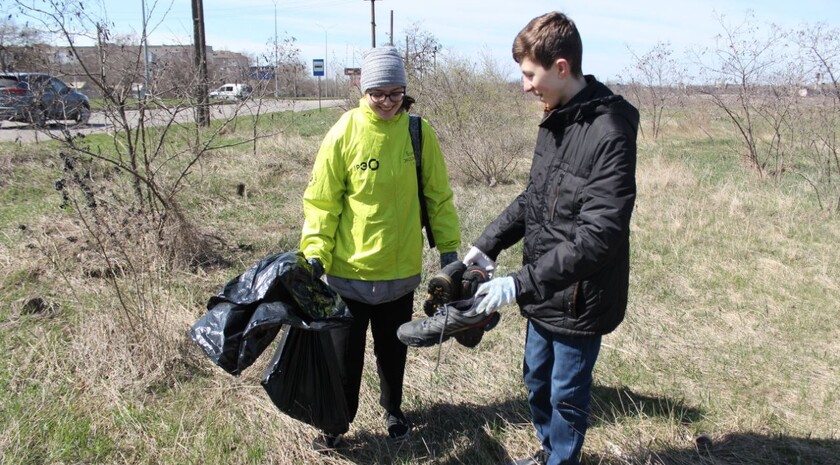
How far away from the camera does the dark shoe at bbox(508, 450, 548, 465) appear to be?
255cm

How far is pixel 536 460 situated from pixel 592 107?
1490 mm

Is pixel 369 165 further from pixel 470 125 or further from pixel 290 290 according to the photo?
pixel 470 125

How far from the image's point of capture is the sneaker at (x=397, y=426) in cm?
286

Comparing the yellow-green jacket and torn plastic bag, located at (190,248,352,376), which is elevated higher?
the yellow-green jacket

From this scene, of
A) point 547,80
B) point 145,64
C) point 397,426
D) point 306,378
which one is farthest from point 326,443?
point 145,64

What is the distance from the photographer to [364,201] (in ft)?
8.30

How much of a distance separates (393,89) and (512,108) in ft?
35.6

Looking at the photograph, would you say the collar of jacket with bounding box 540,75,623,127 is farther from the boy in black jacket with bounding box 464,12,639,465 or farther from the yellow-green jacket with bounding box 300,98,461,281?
the yellow-green jacket with bounding box 300,98,461,281

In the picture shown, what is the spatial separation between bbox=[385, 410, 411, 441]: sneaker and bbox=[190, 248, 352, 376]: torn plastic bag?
695 millimetres

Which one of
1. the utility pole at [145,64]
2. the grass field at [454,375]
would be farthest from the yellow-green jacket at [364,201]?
the utility pole at [145,64]

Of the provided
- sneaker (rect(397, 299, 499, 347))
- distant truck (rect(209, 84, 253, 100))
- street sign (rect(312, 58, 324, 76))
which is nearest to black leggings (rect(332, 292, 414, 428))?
sneaker (rect(397, 299, 499, 347))

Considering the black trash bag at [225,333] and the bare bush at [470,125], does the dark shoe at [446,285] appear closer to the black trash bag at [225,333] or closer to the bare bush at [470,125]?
the black trash bag at [225,333]

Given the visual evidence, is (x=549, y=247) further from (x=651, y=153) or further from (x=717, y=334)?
(x=651, y=153)

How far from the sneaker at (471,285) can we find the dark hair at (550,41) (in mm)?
816
